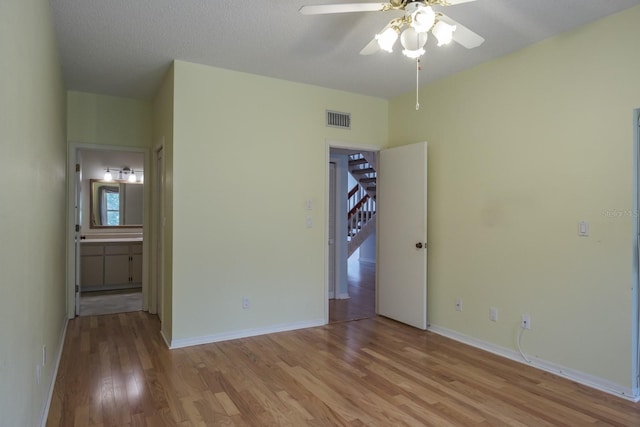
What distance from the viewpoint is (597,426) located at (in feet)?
7.43

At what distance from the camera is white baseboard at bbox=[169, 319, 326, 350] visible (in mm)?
3566

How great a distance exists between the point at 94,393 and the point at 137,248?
3857 mm

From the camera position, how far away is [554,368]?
9.96 feet

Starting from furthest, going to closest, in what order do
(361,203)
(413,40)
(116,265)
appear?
(361,203) < (116,265) < (413,40)

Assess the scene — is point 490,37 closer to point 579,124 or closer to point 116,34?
point 579,124

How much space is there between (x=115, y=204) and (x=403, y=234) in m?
4.98

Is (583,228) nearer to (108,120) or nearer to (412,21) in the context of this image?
(412,21)

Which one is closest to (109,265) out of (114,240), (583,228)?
(114,240)

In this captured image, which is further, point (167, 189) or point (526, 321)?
point (167, 189)

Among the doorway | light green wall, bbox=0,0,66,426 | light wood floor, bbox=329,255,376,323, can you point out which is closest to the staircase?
light wood floor, bbox=329,255,376,323

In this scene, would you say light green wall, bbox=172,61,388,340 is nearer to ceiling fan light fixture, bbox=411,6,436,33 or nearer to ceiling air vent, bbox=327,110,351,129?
ceiling air vent, bbox=327,110,351,129

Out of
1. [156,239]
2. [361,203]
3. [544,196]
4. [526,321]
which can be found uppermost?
[361,203]

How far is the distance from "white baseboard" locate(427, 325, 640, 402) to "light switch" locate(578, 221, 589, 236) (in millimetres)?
1029

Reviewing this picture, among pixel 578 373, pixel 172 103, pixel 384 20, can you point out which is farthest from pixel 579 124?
pixel 172 103
